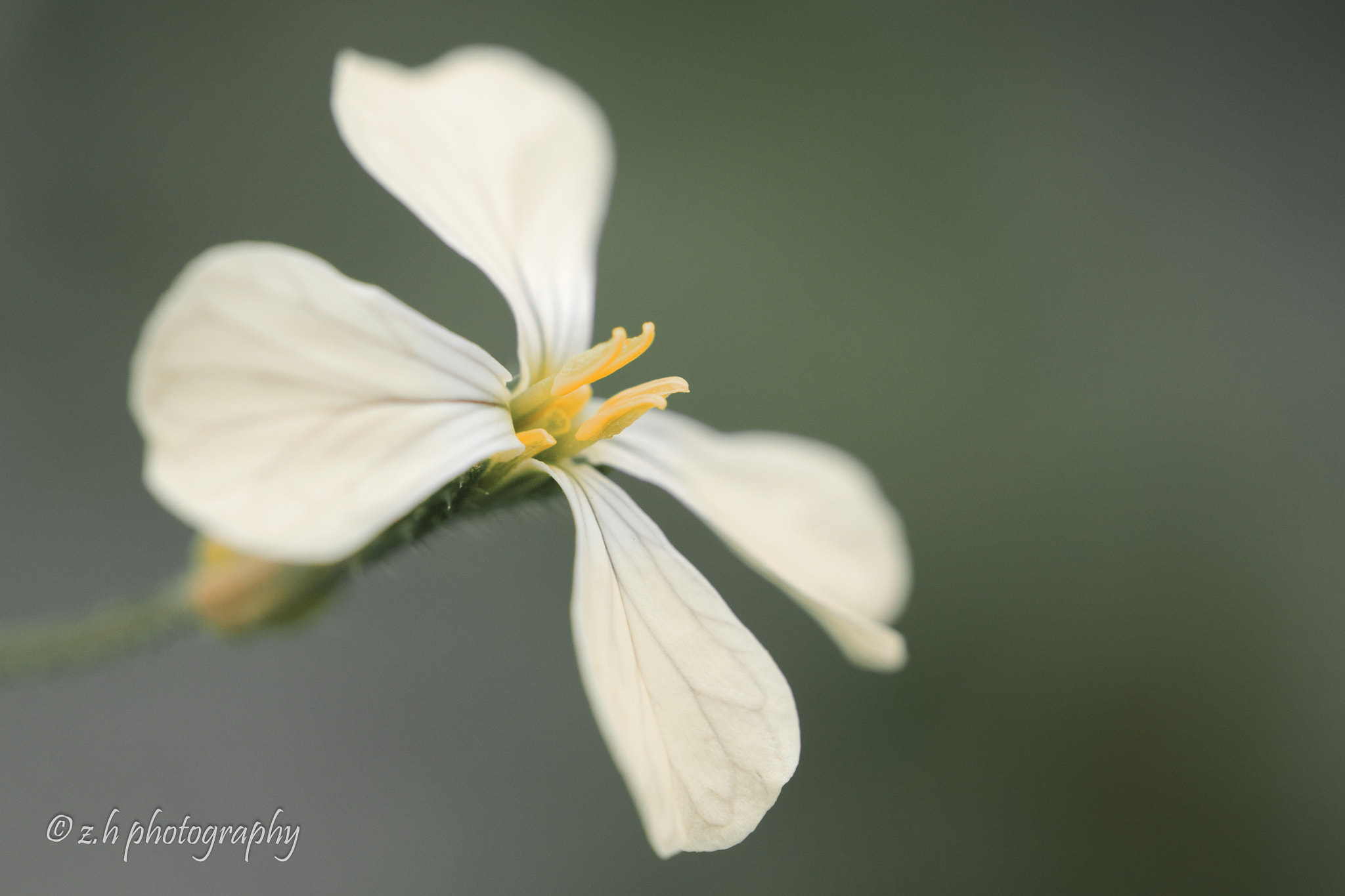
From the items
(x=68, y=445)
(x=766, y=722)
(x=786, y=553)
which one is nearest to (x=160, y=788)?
(x=68, y=445)

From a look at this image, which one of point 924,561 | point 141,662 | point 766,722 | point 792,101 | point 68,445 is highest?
point 792,101

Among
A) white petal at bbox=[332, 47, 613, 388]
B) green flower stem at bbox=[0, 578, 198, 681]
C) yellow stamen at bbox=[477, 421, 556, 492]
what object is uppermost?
white petal at bbox=[332, 47, 613, 388]

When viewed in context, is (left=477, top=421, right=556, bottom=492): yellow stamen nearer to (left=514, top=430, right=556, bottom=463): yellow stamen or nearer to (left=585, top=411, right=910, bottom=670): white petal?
(left=514, top=430, right=556, bottom=463): yellow stamen

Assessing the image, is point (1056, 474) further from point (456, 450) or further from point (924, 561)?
point (456, 450)

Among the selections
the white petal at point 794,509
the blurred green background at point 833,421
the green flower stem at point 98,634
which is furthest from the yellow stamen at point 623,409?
the blurred green background at point 833,421


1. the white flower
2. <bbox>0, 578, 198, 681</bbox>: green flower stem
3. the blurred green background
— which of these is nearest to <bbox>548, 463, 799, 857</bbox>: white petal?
the white flower

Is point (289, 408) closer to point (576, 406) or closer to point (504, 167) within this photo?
point (576, 406)

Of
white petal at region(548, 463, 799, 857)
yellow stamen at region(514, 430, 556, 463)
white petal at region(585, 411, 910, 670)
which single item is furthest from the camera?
white petal at region(585, 411, 910, 670)
